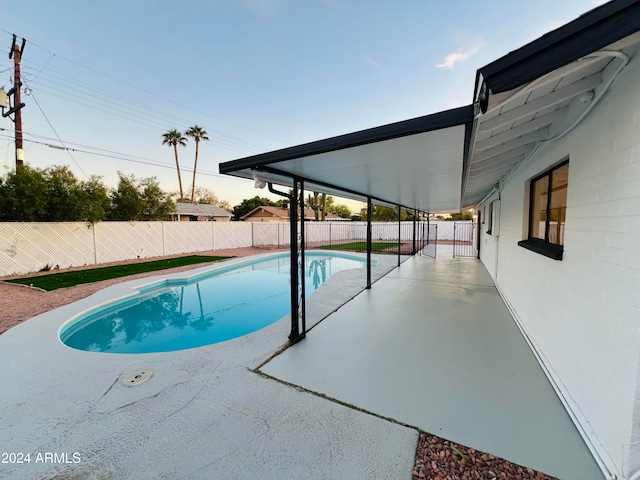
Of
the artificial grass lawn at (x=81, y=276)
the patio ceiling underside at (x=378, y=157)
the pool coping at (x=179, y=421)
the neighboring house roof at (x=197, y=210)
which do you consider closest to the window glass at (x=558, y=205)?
the patio ceiling underside at (x=378, y=157)

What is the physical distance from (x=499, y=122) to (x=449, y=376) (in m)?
2.59

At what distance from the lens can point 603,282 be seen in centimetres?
179

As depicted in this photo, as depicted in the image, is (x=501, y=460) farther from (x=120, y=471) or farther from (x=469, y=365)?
(x=120, y=471)

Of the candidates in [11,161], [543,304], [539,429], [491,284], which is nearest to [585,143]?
[543,304]

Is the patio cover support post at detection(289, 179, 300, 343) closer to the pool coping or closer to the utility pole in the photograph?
the pool coping

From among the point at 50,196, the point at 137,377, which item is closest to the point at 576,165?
the point at 137,377

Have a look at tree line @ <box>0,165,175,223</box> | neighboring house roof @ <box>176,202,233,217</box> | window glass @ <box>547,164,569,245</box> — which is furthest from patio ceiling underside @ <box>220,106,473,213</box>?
neighboring house roof @ <box>176,202,233,217</box>

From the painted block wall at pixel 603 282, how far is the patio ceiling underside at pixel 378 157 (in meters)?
0.85

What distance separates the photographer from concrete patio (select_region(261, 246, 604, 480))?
2.02 metres

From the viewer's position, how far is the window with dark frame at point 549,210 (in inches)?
111

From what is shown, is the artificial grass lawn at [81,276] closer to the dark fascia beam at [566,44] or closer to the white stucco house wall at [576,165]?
the white stucco house wall at [576,165]

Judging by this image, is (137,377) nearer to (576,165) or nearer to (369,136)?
(369,136)

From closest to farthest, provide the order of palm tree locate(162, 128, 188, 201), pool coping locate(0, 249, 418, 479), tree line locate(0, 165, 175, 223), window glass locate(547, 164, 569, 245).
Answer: pool coping locate(0, 249, 418, 479) < window glass locate(547, 164, 569, 245) < tree line locate(0, 165, 175, 223) < palm tree locate(162, 128, 188, 201)

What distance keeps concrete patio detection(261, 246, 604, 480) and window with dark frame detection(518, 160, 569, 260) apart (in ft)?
4.57
